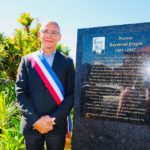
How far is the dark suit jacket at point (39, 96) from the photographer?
145 inches

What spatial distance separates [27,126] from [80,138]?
0.69 meters

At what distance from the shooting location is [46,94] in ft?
12.3

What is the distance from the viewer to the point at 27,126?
3.72 meters

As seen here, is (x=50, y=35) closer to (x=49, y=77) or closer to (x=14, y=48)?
(x=49, y=77)

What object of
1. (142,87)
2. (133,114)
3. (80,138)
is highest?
(142,87)

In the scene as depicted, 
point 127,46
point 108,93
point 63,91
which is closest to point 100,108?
point 108,93

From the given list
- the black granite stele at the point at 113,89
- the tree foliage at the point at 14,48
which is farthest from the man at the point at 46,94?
the tree foliage at the point at 14,48

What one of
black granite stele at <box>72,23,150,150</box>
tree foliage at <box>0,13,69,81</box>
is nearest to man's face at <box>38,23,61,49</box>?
black granite stele at <box>72,23,150,150</box>

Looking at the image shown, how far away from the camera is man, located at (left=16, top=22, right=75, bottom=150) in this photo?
12.1 feet

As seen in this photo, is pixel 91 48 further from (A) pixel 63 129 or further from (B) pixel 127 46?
(A) pixel 63 129

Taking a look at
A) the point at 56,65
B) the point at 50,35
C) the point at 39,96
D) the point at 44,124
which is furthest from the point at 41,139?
the point at 50,35

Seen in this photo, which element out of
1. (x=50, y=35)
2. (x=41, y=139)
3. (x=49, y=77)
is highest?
(x=50, y=35)

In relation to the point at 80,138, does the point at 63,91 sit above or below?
above

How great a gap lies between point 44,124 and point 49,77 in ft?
1.72
